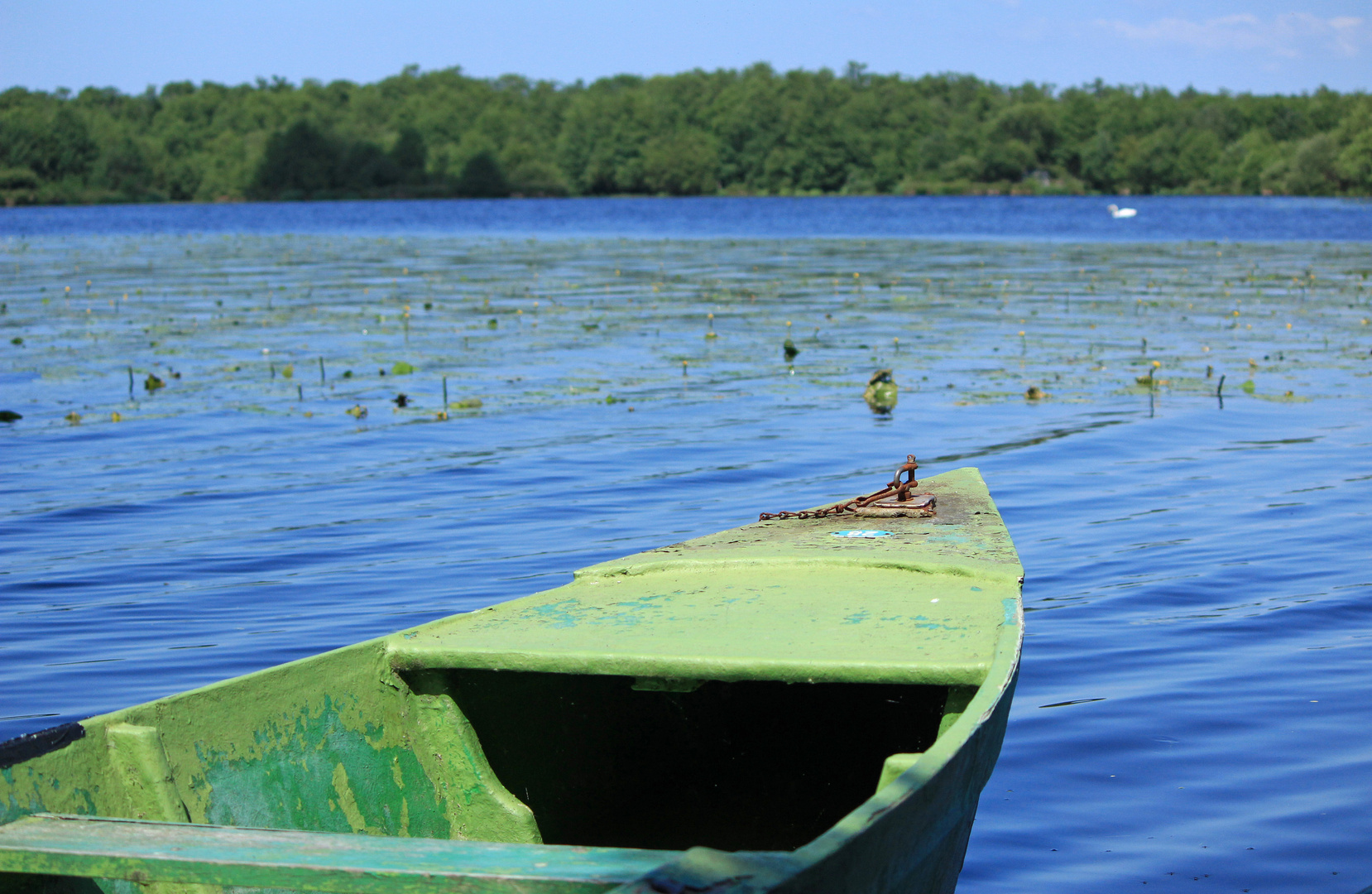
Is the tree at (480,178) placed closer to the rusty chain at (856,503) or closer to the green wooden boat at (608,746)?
the rusty chain at (856,503)

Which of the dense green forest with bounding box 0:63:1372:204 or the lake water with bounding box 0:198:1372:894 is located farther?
the dense green forest with bounding box 0:63:1372:204

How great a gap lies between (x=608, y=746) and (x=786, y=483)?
4925mm

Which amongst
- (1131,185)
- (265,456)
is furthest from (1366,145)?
(265,456)

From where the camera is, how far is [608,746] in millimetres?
4035

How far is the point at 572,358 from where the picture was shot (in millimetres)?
14617

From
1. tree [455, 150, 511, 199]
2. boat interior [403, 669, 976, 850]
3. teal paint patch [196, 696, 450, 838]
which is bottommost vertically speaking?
boat interior [403, 669, 976, 850]

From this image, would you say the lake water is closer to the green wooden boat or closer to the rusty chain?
the green wooden boat

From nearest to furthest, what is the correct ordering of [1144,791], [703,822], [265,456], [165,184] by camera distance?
[703,822] < [1144,791] < [265,456] < [165,184]

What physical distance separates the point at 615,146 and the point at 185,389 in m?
109

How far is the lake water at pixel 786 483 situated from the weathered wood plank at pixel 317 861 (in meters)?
2.14

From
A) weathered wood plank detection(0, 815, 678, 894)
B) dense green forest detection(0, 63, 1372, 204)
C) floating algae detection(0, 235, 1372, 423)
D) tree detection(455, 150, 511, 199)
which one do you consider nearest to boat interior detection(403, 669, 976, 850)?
weathered wood plank detection(0, 815, 678, 894)

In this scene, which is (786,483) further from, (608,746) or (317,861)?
(317,861)

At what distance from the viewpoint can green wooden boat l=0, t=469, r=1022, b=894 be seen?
229 centimetres

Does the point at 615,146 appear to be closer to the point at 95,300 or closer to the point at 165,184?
the point at 165,184
